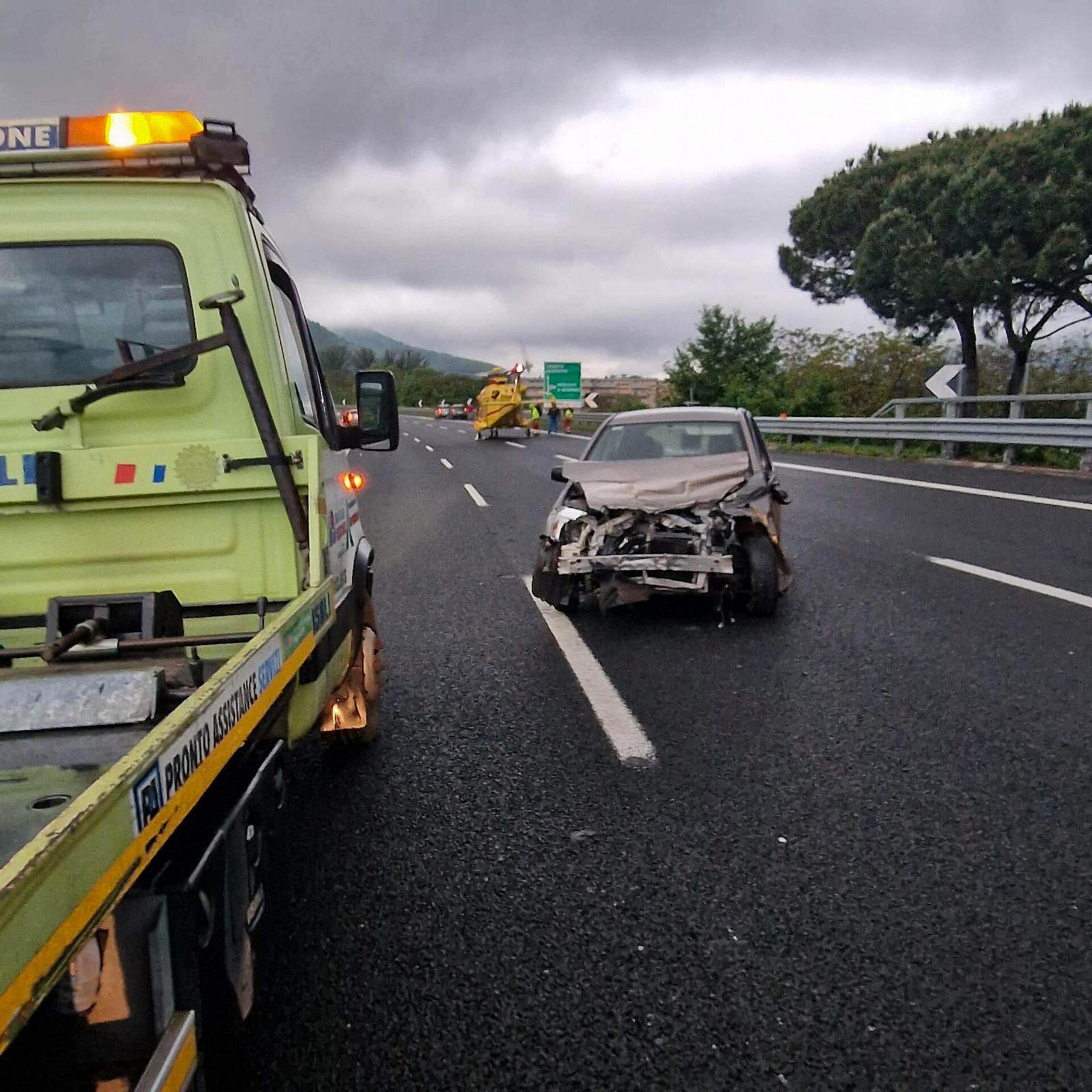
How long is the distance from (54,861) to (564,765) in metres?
2.96

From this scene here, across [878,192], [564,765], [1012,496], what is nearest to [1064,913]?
[564,765]

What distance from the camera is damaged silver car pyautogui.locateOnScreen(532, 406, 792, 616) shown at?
6.22 m

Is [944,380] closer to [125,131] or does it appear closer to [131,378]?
[125,131]

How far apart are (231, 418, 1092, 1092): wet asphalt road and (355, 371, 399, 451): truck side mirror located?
144 centimetres

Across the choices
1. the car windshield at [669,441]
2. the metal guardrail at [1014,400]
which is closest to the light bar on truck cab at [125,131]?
the car windshield at [669,441]

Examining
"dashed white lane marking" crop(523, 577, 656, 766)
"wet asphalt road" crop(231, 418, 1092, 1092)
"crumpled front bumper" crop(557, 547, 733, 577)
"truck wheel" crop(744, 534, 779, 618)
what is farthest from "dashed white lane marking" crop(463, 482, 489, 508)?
"wet asphalt road" crop(231, 418, 1092, 1092)

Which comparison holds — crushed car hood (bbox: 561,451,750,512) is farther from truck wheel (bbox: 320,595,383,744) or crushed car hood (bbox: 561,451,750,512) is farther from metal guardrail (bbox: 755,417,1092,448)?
metal guardrail (bbox: 755,417,1092,448)

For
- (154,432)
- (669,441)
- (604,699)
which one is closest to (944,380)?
(669,441)

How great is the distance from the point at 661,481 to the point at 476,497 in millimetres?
8173

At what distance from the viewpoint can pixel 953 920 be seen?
2.73 meters

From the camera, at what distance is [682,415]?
795 centimetres

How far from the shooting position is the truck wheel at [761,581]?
6.24 meters

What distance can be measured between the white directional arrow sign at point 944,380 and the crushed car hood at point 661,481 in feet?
42.4

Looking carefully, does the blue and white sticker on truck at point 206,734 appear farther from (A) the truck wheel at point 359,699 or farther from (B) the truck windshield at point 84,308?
(B) the truck windshield at point 84,308
